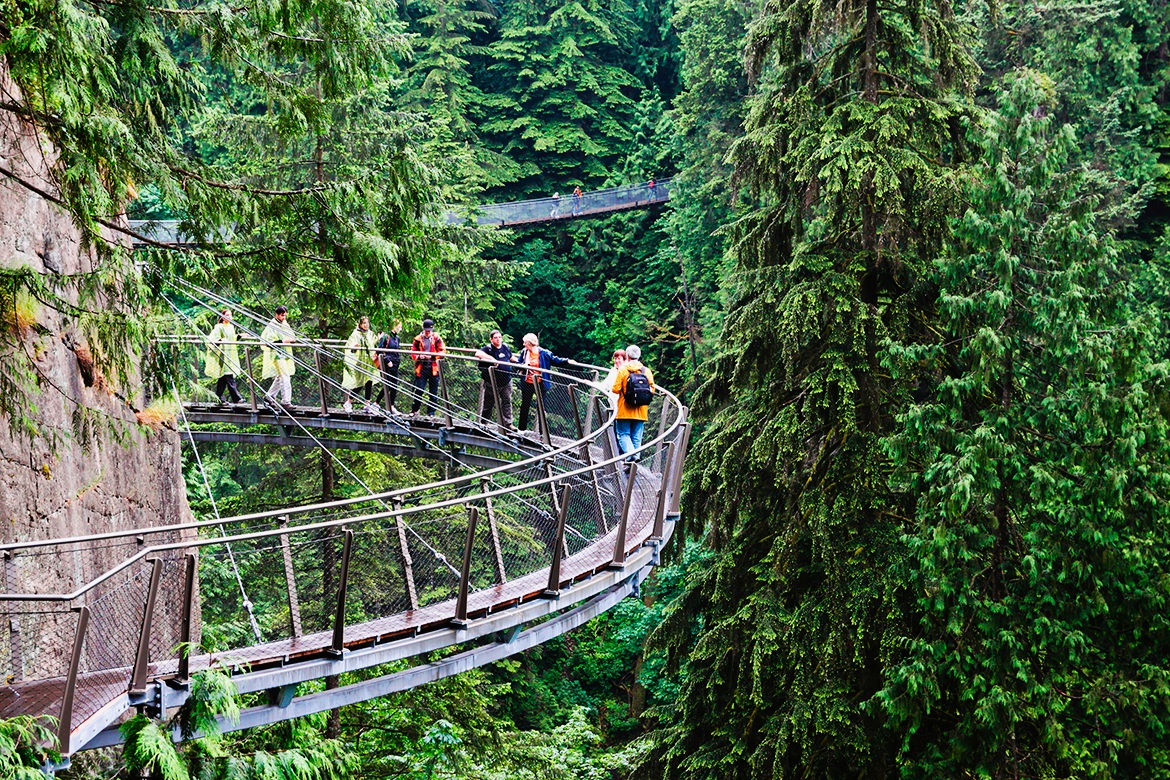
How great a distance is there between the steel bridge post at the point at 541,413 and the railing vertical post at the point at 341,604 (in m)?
6.44

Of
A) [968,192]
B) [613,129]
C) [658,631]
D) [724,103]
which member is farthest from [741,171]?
[613,129]

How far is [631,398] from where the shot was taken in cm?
1167

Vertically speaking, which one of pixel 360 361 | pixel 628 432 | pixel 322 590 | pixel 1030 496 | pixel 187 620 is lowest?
pixel 1030 496

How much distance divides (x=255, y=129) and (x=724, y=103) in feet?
50.0

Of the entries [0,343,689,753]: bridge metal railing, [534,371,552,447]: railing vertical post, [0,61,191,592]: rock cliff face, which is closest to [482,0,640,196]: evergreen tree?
[534,371,552,447]: railing vertical post

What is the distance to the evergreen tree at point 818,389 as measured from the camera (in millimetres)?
12680

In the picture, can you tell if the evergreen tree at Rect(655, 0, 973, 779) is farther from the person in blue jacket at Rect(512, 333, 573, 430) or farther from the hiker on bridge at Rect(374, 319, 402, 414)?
the hiker on bridge at Rect(374, 319, 402, 414)

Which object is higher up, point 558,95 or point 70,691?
point 558,95

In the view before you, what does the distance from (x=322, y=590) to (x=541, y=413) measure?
20.9 feet

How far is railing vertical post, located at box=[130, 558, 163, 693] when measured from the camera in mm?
6586

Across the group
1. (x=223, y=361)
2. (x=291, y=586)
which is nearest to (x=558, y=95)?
(x=223, y=361)

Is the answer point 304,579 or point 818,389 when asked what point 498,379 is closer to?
point 818,389

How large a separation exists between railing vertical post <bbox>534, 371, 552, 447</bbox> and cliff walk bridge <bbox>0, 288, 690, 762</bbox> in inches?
80.3

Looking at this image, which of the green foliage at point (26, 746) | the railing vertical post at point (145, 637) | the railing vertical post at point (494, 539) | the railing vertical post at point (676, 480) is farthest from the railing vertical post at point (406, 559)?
the railing vertical post at point (676, 480)
